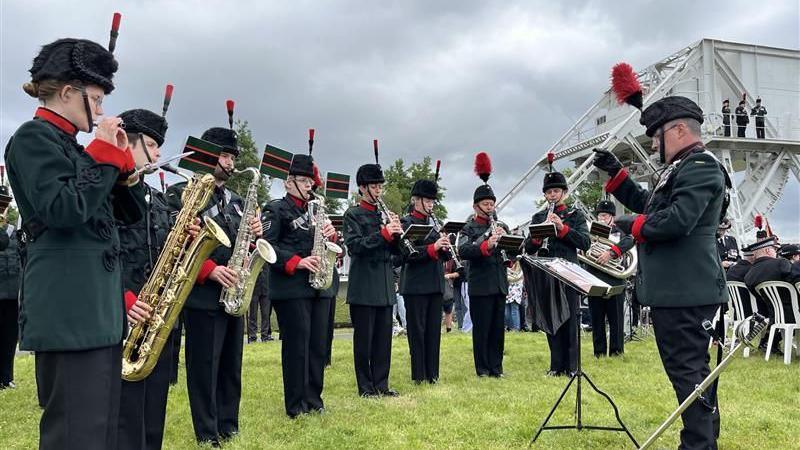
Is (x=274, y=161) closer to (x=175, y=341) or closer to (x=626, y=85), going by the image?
(x=175, y=341)

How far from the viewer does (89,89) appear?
286 centimetres

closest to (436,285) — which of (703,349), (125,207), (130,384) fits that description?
(703,349)

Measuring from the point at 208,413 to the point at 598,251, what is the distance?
6380mm

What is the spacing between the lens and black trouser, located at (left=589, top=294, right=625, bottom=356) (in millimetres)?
9977

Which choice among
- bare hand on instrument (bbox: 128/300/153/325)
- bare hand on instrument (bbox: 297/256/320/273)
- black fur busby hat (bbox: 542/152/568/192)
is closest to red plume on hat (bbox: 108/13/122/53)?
bare hand on instrument (bbox: 128/300/153/325)

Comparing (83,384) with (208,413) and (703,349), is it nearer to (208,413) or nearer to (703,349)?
(208,413)

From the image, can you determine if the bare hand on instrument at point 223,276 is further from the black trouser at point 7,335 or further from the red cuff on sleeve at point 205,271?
the black trouser at point 7,335

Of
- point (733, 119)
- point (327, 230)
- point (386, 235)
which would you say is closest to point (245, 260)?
point (327, 230)

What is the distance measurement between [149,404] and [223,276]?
1.09 metres

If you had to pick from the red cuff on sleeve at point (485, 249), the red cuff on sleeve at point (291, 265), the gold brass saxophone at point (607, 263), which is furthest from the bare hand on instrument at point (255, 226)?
the gold brass saxophone at point (607, 263)

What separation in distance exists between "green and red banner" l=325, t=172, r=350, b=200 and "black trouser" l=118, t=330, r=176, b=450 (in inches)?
120

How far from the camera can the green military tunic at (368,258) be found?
278 inches

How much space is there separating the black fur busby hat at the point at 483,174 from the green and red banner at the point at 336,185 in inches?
97.1

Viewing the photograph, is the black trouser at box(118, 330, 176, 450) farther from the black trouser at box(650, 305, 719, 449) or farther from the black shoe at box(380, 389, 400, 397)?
the black trouser at box(650, 305, 719, 449)
